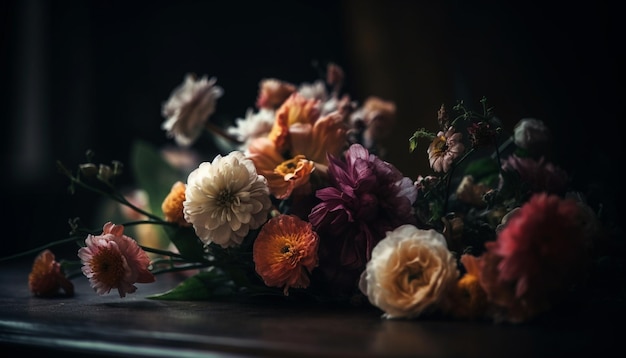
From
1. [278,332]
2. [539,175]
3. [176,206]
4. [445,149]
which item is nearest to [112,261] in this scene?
[176,206]

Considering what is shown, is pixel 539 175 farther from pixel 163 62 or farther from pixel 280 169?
pixel 163 62

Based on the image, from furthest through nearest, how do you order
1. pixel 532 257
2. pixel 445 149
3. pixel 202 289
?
pixel 202 289 → pixel 445 149 → pixel 532 257

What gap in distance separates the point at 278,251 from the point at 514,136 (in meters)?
0.30

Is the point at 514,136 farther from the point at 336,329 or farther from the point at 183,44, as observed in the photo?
the point at 183,44

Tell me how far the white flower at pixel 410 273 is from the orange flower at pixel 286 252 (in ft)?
0.27

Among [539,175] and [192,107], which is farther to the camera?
[192,107]

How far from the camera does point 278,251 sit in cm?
67

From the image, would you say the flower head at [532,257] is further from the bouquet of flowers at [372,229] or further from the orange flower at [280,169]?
the orange flower at [280,169]

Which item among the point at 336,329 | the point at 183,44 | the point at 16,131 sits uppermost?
the point at 183,44

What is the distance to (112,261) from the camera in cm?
70

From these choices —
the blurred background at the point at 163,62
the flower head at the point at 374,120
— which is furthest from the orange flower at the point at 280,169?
the blurred background at the point at 163,62

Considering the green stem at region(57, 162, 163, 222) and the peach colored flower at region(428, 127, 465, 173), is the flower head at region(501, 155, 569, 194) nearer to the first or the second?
the peach colored flower at region(428, 127, 465, 173)

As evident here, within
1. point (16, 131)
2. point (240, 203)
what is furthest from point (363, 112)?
point (16, 131)

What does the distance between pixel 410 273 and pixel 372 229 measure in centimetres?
8
